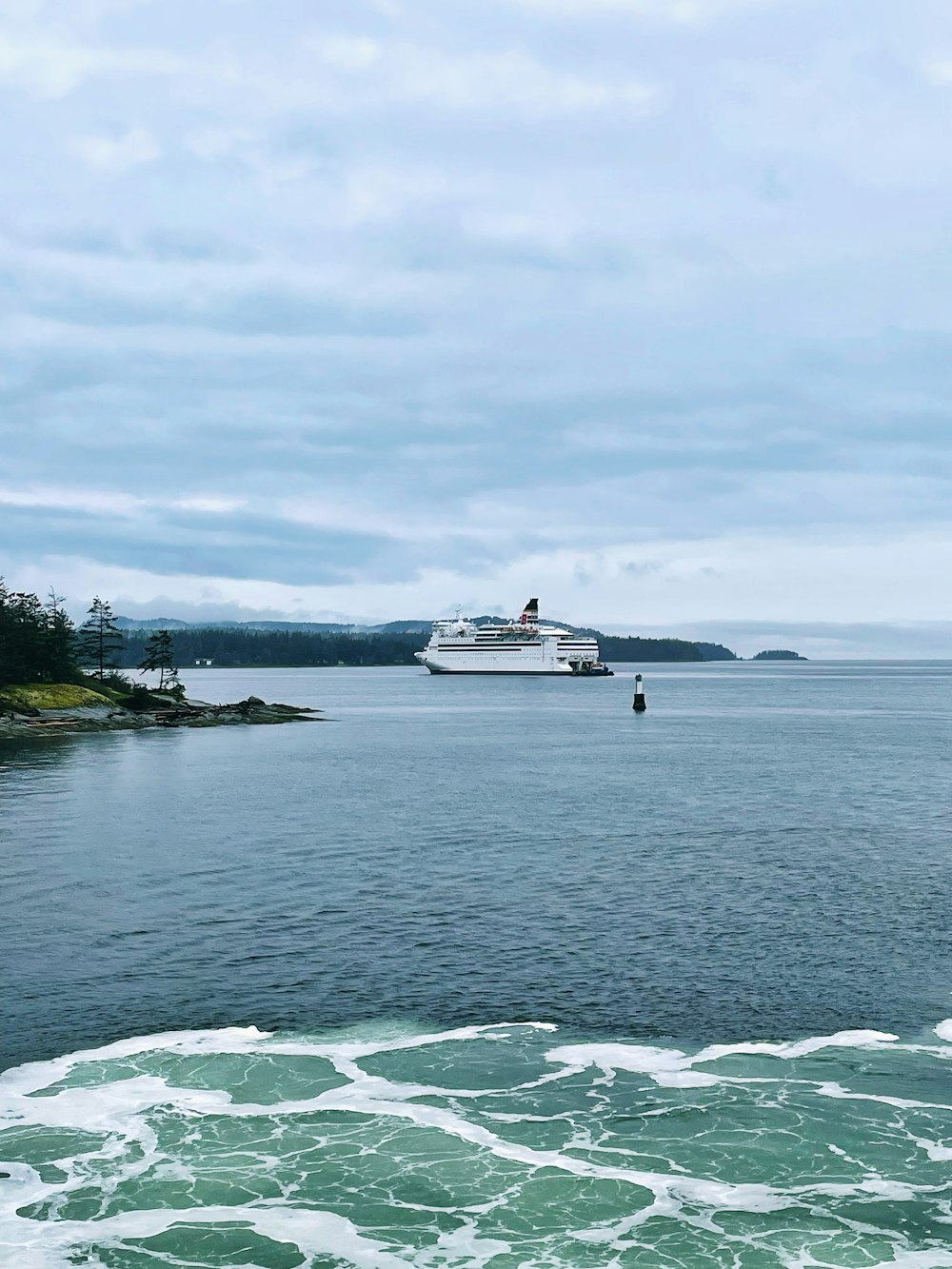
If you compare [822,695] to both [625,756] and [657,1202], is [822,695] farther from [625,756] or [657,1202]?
[657,1202]

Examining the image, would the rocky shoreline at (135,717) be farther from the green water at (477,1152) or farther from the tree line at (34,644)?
the green water at (477,1152)

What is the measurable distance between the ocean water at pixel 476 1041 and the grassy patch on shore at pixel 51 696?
52377 mm

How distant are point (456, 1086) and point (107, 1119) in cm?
562

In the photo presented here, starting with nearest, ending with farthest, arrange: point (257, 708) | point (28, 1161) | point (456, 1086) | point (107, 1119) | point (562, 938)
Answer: point (28, 1161) < point (107, 1119) < point (456, 1086) < point (562, 938) < point (257, 708)

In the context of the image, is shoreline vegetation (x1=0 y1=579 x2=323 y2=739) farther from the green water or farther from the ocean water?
the green water

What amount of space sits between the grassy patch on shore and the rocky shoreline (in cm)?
68

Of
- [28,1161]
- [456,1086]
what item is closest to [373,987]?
[456,1086]

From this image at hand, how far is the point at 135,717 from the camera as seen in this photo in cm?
10206

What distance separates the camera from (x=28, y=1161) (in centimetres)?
1578

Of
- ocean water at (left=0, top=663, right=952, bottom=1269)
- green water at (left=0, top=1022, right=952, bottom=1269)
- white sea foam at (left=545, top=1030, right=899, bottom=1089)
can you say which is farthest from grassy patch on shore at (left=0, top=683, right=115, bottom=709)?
white sea foam at (left=545, top=1030, right=899, bottom=1089)

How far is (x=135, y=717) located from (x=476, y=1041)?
8776 centimetres

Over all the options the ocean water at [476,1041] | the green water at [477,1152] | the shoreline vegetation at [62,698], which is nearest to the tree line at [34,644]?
the shoreline vegetation at [62,698]

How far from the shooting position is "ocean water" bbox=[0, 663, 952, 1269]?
14.0 m

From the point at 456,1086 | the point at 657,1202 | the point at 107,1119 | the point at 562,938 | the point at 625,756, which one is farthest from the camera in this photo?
the point at 625,756
